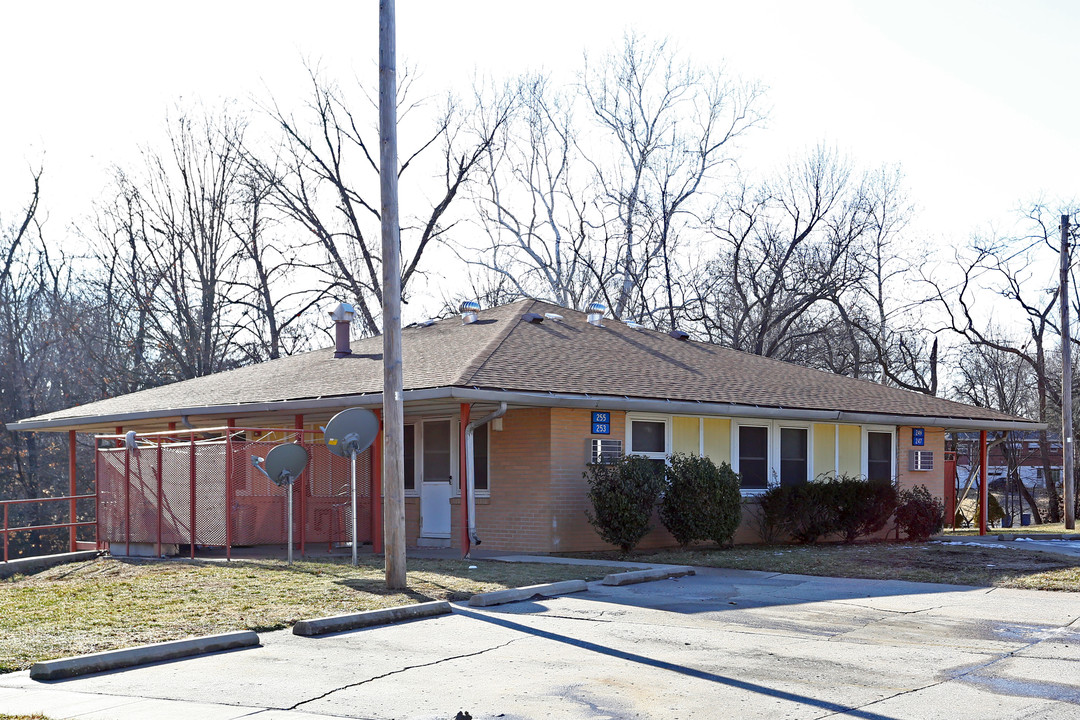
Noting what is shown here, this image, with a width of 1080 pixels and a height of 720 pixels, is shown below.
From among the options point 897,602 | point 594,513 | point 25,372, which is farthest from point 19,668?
point 25,372

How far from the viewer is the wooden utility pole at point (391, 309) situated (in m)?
12.0

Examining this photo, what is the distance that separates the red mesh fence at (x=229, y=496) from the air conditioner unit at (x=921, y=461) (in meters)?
11.3

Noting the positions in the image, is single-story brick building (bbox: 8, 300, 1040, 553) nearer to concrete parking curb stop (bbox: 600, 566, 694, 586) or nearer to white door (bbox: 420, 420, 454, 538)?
white door (bbox: 420, 420, 454, 538)

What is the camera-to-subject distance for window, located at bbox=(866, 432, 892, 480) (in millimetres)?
21688

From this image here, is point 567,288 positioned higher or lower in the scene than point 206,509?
higher

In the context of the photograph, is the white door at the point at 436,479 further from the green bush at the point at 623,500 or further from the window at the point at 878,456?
the window at the point at 878,456

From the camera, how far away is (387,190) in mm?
12094

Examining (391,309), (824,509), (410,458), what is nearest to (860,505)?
(824,509)

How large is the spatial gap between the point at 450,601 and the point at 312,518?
6615 millimetres

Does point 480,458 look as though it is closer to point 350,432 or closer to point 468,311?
point 350,432

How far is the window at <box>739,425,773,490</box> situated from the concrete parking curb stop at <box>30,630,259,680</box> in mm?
12041

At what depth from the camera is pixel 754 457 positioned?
19.9 meters

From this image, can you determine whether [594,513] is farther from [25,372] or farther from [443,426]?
[25,372]

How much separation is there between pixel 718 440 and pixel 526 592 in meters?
8.24
